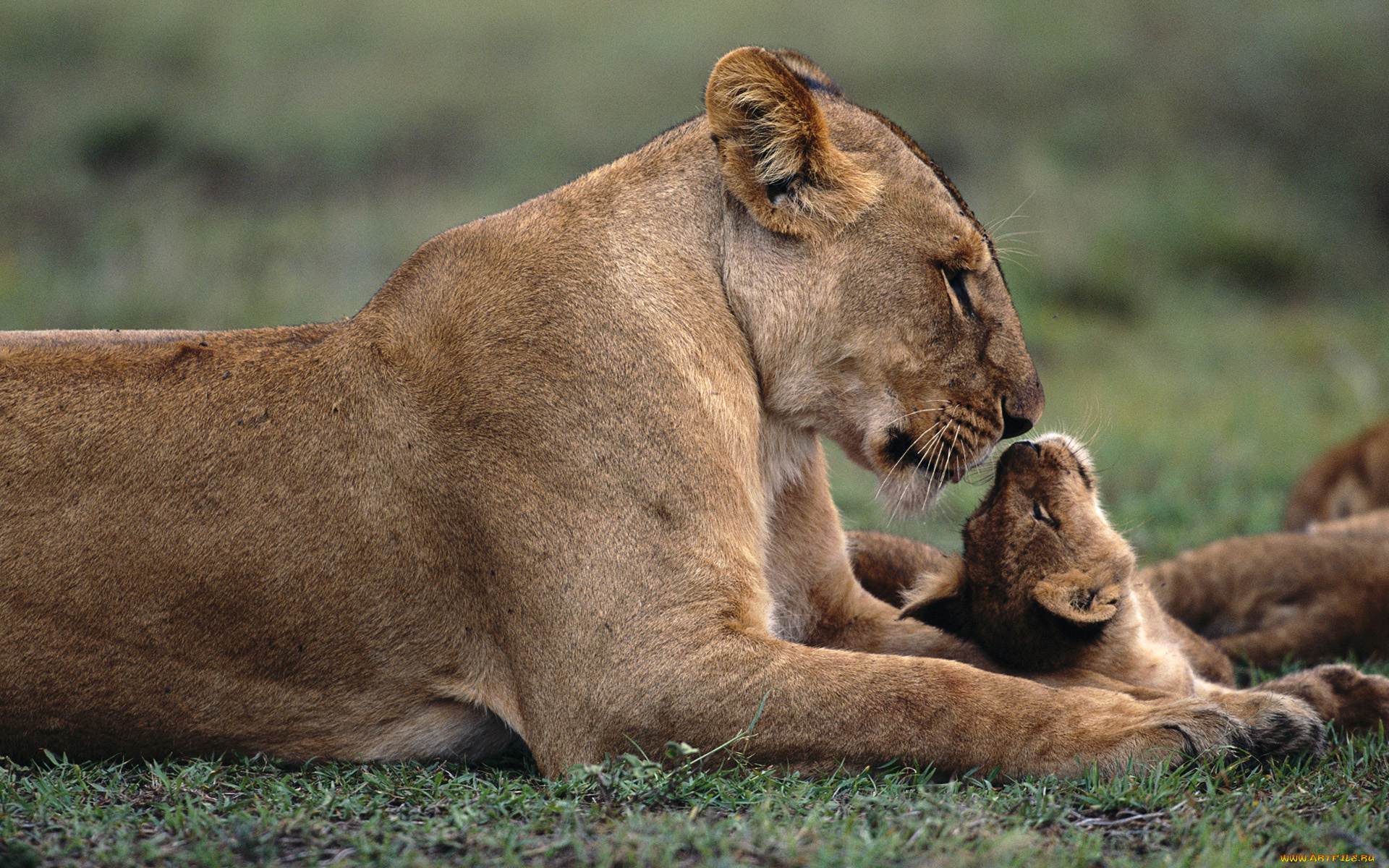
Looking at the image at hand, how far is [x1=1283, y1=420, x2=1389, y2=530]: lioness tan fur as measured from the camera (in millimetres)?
5844

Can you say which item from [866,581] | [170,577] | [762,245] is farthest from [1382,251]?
[170,577]

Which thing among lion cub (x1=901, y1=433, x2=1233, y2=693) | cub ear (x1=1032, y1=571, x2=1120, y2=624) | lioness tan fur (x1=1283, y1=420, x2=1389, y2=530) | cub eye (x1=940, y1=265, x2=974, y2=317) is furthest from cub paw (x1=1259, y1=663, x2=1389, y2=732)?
lioness tan fur (x1=1283, y1=420, x2=1389, y2=530)

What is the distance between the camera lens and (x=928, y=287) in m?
2.97

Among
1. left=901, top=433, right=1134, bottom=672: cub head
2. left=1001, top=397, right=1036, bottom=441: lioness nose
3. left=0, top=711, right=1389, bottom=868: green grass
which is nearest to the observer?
left=0, top=711, right=1389, bottom=868: green grass

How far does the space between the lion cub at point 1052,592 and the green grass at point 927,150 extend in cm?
45

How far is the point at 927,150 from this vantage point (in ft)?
38.8

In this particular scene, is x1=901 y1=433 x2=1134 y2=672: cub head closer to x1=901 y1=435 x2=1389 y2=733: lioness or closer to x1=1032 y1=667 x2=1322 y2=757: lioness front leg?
x1=901 y1=435 x2=1389 y2=733: lioness

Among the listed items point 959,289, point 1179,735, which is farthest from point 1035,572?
point 959,289

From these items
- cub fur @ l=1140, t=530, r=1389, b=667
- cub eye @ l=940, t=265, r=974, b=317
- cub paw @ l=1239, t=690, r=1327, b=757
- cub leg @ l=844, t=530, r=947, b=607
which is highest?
cub eye @ l=940, t=265, r=974, b=317

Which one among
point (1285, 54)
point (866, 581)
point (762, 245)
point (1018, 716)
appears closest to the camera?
point (1018, 716)

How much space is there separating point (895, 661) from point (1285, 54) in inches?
485

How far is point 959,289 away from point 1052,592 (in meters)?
0.74

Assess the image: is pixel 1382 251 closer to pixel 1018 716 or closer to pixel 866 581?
pixel 866 581

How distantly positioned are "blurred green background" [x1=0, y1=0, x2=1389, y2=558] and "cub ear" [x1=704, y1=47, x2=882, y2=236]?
4.00 metres
